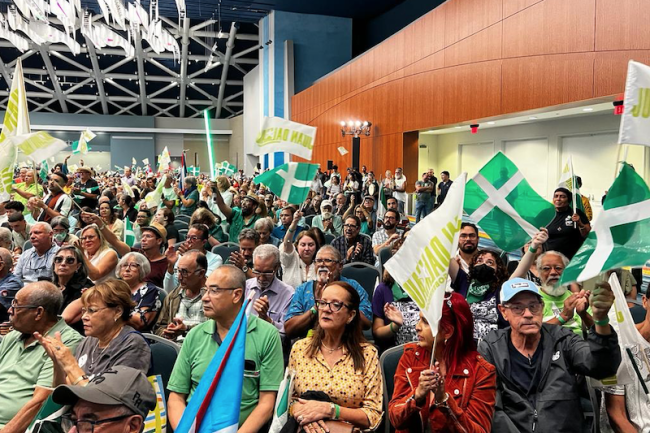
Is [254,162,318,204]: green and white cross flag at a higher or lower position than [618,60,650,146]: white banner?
lower

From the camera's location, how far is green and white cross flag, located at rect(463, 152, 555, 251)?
14.5 ft

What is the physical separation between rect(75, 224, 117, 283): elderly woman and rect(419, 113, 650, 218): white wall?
8297 millimetres

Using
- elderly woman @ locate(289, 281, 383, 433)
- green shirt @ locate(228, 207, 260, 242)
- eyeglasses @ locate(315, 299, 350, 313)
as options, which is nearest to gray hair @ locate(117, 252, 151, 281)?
elderly woman @ locate(289, 281, 383, 433)

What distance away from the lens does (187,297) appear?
3982 millimetres

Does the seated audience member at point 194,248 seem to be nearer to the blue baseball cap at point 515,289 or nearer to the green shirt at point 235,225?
the green shirt at point 235,225

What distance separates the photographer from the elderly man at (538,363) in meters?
2.43

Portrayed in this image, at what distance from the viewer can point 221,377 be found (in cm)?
215

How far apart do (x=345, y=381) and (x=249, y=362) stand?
485mm

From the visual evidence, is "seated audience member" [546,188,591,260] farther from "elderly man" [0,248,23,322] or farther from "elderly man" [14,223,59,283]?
"elderly man" [0,248,23,322]

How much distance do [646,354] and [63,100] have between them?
4151 centimetres

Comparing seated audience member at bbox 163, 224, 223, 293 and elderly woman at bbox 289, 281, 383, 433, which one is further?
seated audience member at bbox 163, 224, 223, 293

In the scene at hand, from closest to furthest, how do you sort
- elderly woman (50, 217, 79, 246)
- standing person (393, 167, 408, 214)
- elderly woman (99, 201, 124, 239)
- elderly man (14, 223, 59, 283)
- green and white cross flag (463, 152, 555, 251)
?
green and white cross flag (463, 152, 555, 251) → elderly man (14, 223, 59, 283) → elderly woman (50, 217, 79, 246) → elderly woman (99, 201, 124, 239) → standing person (393, 167, 408, 214)

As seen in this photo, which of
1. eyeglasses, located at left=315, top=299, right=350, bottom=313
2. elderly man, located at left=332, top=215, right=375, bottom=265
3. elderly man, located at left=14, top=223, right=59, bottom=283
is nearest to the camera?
eyeglasses, located at left=315, top=299, right=350, bottom=313

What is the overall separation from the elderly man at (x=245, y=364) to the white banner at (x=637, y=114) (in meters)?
1.93
